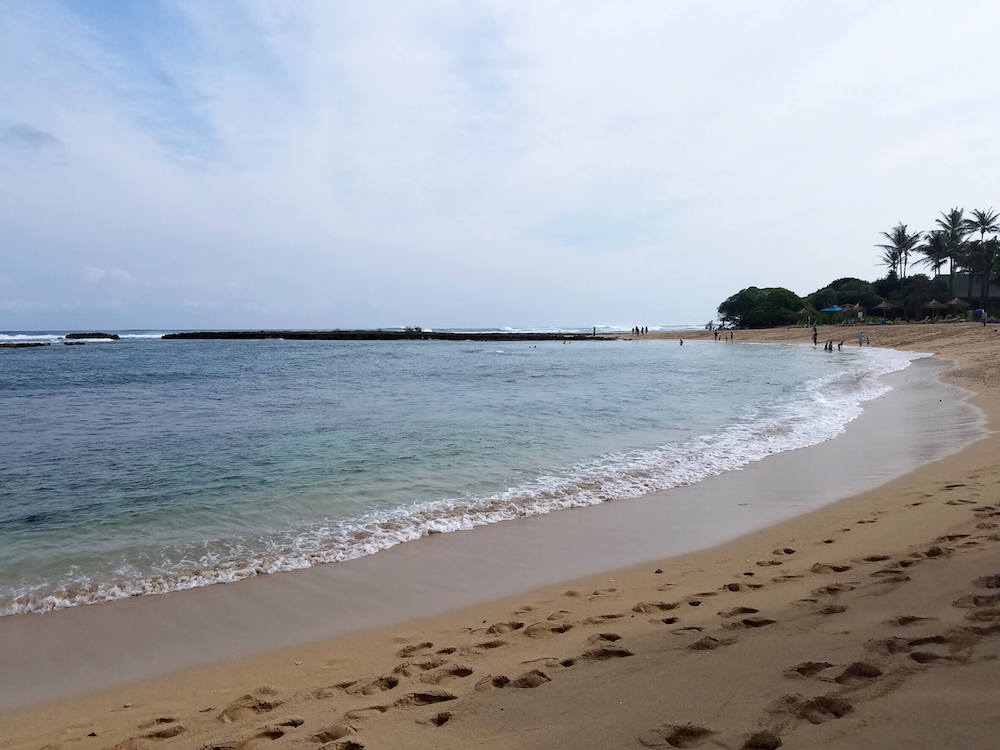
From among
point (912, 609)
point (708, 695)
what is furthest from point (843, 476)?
point (708, 695)

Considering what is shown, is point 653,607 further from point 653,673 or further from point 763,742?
point 763,742

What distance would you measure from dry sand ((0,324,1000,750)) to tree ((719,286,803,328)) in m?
85.5

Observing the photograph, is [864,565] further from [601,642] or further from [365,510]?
[365,510]

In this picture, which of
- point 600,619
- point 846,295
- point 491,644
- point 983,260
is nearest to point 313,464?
point 491,644

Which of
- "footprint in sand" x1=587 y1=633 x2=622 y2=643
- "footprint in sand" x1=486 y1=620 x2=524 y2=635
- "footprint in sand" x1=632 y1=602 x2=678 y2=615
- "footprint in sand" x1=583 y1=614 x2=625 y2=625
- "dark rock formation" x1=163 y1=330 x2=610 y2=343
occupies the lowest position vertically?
"footprint in sand" x1=486 y1=620 x2=524 y2=635

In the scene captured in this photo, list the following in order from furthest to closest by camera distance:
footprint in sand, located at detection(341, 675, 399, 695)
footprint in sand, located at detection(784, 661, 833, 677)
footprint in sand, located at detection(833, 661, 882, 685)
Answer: footprint in sand, located at detection(341, 675, 399, 695) < footprint in sand, located at detection(784, 661, 833, 677) < footprint in sand, located at detection(833, 661, 882, 685)

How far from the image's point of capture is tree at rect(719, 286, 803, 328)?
272ft

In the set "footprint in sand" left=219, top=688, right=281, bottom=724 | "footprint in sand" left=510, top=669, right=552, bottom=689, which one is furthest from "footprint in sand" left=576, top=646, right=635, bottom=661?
"footprint in sand" left=219, top=688, right=281, bottom=724

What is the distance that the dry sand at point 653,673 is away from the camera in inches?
98.3

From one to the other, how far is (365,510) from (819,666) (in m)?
6.00

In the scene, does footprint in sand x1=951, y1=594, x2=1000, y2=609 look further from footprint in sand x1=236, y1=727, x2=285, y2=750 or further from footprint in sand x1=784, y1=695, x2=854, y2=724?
footprint in sand x1=236, y1=727, x2=285, y2=750

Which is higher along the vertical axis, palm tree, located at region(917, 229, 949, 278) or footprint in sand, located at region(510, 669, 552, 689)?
palm tree, located at region(917, 229, 949, 278)

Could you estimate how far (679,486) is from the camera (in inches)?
349

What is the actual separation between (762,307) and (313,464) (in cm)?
8618
